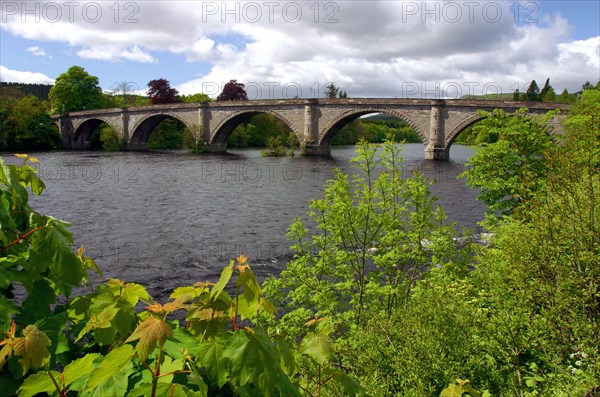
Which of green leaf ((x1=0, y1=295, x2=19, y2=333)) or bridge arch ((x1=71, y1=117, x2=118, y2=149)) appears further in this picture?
bridge arch ((x1=71, y1=117, x2=118, y2=149))

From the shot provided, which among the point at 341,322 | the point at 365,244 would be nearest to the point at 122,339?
the point at 341,322

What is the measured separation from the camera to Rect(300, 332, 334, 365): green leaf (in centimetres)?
235

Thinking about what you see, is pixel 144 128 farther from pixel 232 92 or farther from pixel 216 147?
pixel 232 92

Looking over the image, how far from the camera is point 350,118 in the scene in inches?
2303

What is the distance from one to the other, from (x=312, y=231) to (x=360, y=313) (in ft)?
33.9

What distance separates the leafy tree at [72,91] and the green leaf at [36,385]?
9603 cm

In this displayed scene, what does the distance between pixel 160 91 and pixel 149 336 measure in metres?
99.8

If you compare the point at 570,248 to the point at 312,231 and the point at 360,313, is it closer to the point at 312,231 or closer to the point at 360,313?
the point at 360,313

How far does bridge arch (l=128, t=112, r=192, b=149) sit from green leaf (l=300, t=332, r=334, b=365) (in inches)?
2724

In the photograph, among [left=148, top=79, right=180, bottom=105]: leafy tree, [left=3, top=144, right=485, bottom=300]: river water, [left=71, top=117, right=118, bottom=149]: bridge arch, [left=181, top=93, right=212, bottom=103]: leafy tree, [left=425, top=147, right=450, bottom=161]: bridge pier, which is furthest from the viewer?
[left=181, top=93, right=212, bottom=103]: leafy tree

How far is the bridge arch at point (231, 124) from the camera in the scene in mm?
62188

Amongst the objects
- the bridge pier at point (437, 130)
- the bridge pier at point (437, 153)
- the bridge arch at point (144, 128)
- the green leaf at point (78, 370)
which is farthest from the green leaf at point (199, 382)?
the bridge arch at point (144, 128)

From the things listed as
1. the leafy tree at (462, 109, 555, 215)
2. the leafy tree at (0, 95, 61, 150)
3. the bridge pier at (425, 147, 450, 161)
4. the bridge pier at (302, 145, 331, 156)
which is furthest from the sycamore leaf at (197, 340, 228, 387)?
the leafy tree at (0, 95, 61, 150)

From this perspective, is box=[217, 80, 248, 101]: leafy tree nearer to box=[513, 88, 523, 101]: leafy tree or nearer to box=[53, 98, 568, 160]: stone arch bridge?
box=[53, 98, 568, 160]: stone arch bridge
